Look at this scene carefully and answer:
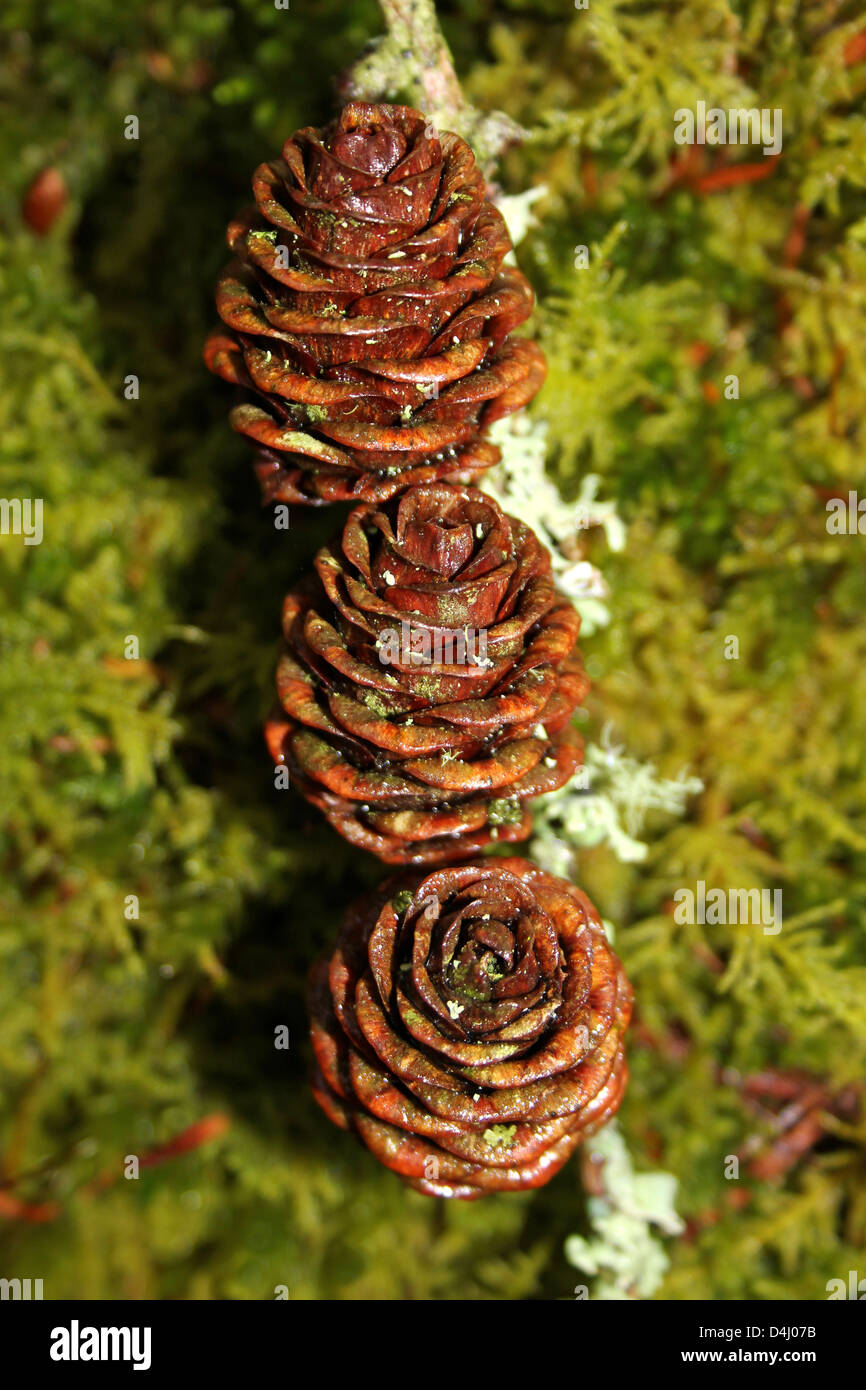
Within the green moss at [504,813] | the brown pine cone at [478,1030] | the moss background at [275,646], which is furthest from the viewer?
the moss background at [275,646]

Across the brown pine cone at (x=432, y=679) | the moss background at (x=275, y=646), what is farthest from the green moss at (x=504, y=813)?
the moss background at (x=275, y=646)

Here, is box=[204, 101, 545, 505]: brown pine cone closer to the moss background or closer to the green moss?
the green moss

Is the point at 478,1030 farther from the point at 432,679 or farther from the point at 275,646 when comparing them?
the point at 275,646

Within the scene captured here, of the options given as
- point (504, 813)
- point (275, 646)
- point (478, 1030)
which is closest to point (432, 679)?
point (504, 813)

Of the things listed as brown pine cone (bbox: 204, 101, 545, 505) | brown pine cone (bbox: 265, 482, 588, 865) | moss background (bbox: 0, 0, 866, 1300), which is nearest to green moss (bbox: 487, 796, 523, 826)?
brown pine cone (bbox: 265, 482, 588, 865)

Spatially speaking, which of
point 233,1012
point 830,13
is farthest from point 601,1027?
point 830,13

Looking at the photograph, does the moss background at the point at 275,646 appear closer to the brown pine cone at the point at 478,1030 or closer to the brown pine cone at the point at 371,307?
the brown pine cone at the point at 371,307
